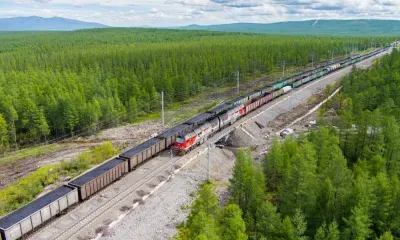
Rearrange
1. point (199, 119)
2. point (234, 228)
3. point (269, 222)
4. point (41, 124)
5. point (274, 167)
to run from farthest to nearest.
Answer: point (41, 124) → point (199, 119) → point (274, 167) → point (269, 222) → point (234, 228)

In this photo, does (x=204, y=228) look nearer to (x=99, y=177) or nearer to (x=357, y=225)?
(x=357, y=225)

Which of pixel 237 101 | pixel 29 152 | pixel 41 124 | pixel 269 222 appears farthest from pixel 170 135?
pixel 41 124

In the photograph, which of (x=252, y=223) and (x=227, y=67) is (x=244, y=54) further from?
(x=252, y=223)

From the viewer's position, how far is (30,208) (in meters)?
30.8

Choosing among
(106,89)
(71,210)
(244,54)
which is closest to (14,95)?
(106,89)

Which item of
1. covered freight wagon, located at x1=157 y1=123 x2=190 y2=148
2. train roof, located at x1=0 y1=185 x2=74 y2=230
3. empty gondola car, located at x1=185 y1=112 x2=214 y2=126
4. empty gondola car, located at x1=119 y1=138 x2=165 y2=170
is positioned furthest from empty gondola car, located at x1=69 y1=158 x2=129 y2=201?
empty gondola car, located at x1=185 y1=112 x2=214 y2=126

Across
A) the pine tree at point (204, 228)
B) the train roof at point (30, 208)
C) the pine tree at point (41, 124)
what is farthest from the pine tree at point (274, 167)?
the pine tree at point (41, 124)

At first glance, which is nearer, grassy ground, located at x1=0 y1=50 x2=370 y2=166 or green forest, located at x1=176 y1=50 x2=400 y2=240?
A: green forest, located at x1=176 y1=50 x2=400 y2=240

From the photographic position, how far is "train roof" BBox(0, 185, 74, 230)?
28.6 meters

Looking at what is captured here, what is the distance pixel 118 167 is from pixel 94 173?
2.94 meters

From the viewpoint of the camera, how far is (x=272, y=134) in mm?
61250

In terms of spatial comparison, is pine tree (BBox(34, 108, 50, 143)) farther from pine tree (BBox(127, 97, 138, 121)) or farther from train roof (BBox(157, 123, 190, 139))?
train roof (BBox(157, 123, 190, 139))

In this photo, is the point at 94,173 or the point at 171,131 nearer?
the point at 94,173

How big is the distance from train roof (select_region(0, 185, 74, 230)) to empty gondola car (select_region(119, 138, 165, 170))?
9309 mm
